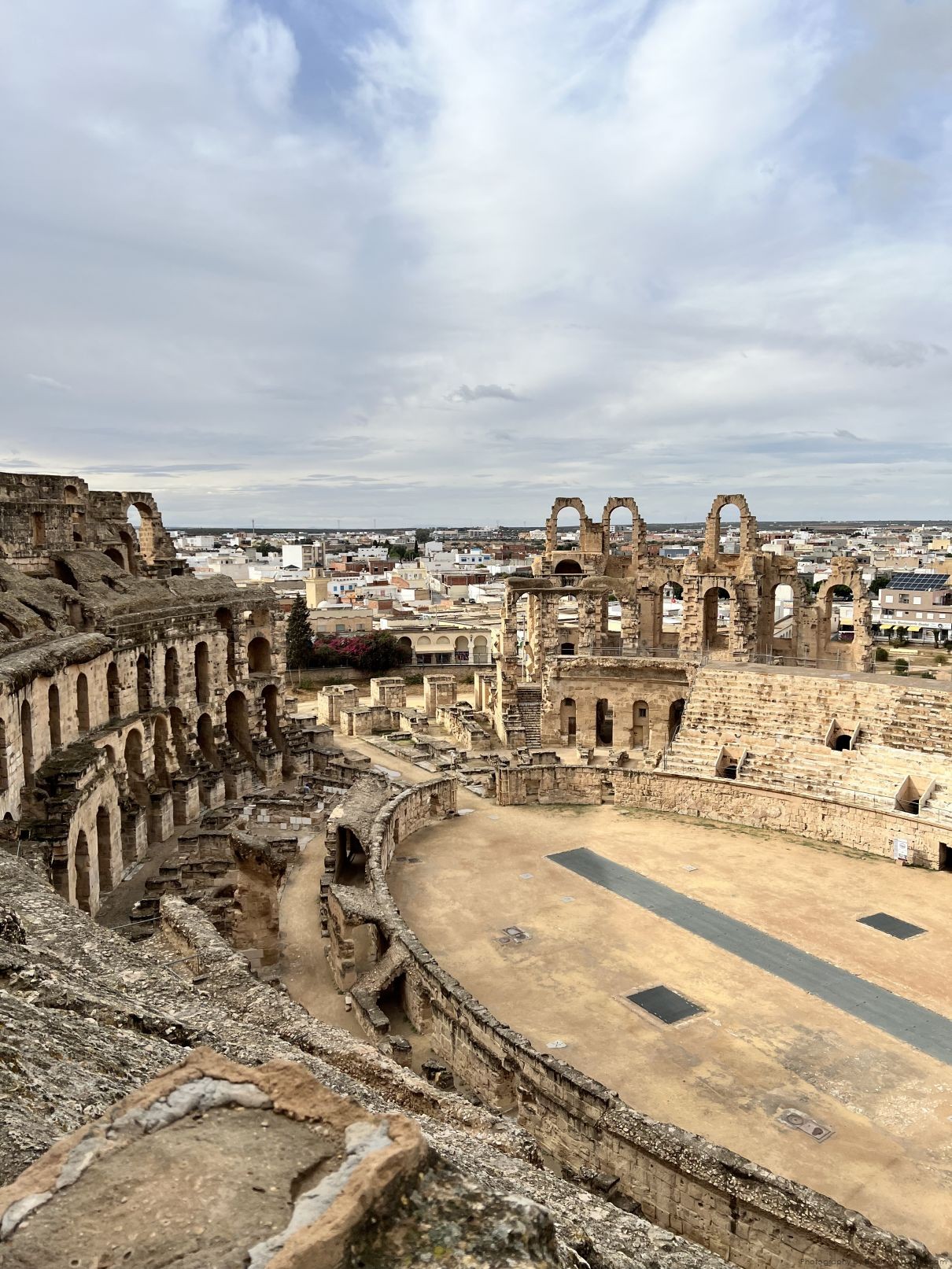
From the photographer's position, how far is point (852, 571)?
32.0 m

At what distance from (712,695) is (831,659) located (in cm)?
737

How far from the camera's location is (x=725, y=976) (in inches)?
667

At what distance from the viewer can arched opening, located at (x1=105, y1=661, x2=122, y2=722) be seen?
84.4 ft

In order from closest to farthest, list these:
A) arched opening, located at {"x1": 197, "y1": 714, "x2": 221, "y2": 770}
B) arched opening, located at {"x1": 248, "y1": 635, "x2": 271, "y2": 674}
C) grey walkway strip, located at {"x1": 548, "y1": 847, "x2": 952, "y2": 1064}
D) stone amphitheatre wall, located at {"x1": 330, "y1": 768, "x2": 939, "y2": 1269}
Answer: stone amphitheatre wall, located at {"x1": 330, "y1": 768, "x2": 939, "y2": 1269}, grey walkway strip, located at {"x1": 548, "y1": 847, "x2": 952, "y2": 1064}, arched opening, located at {"x1": 197, "y1": 714, "x2": 221, "y2": 770}, arched opening, located at {"x1": 248, "y1": 635, "x2": 271, "y2": 674}

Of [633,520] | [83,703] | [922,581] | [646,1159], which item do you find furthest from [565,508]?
[922,581]

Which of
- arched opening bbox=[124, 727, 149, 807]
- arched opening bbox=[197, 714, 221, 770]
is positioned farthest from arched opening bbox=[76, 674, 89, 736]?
arched opening bbox=[197, 714, 221, 770]

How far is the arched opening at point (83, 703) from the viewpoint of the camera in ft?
77.4

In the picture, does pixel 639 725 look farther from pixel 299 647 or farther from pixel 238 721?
pixel 299 647

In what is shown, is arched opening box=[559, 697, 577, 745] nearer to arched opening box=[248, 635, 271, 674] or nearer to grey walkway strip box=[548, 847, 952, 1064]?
grey walkway strip box=[548, 847, 952, 1064]

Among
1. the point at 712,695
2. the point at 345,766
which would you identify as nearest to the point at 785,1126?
the point at 712,695

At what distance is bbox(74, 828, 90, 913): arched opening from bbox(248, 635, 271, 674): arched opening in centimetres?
1510

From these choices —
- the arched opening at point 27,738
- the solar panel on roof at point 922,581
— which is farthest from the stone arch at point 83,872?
the solar panel on roof at point 922,581

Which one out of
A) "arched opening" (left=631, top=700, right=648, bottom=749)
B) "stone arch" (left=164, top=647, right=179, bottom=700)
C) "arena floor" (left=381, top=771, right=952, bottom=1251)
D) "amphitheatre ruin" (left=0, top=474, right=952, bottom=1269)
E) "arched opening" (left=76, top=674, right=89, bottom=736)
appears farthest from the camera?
"arched opening" (left=631, top=700, right=648, bottom=749)

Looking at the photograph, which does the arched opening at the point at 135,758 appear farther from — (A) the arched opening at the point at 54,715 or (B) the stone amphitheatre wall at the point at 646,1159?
(B) the stone amphitheatre wall at the point at 646,1159
